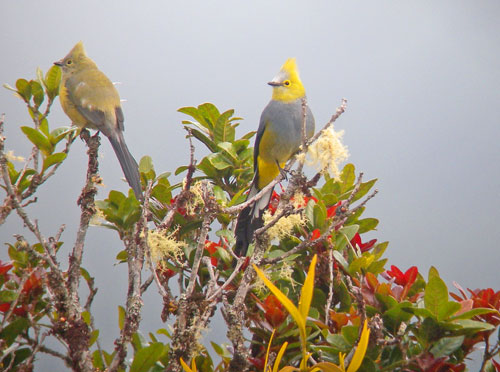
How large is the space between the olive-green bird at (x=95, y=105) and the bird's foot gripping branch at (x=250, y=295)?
79 mm

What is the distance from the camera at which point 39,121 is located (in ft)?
4.83

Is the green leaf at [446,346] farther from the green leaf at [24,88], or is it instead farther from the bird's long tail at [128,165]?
the green leaf at [24,88]

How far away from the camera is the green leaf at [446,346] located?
3.20 ft

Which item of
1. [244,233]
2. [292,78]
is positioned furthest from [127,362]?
[292,78]

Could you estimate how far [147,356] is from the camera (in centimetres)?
104

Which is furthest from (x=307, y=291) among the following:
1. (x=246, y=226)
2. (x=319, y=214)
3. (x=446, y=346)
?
(x=246, y=226)

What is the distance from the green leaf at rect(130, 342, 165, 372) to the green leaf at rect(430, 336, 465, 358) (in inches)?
19.9

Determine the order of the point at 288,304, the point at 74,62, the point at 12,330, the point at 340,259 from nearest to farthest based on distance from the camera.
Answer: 1. the point at 288,304
2. the point at 12,330
3. the point at 340,259
4. the point at 74,62

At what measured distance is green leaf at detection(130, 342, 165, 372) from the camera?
3.40 feet

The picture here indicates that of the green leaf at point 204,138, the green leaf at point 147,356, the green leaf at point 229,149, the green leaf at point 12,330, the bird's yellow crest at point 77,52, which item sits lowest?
the green leaf at point 12,330

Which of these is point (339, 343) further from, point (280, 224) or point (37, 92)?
point (37, 92)

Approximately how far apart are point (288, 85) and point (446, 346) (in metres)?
0.88

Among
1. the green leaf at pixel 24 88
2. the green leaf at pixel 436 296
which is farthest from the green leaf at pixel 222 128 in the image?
the green leaf at pixel 436 296

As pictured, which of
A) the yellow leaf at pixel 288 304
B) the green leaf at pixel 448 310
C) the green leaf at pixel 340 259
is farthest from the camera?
the green leaf at pixel 340 259
